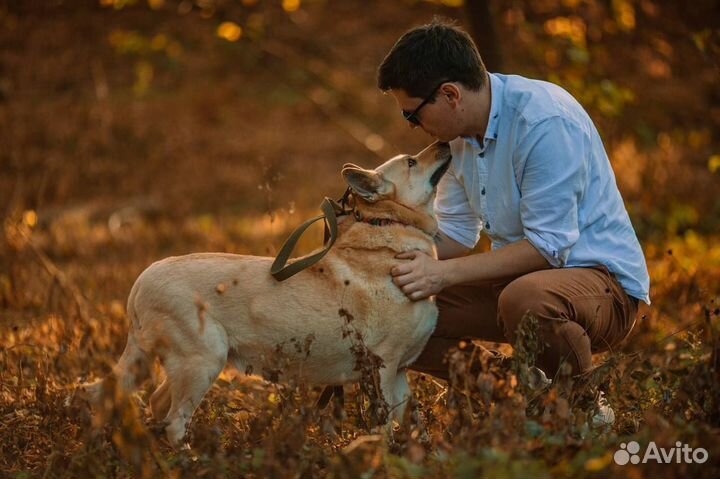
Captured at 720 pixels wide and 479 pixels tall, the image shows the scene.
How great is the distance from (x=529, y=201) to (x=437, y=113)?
67cm

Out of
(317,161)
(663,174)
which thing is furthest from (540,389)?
(317,161)

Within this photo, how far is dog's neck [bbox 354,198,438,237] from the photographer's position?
4797 millimetres

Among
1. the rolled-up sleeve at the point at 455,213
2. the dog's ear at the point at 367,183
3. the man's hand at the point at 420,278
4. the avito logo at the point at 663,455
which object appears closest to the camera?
the avito logo at the point at 663,455

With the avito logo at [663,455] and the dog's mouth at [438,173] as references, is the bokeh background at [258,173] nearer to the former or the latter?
the avito logo at [663,455]

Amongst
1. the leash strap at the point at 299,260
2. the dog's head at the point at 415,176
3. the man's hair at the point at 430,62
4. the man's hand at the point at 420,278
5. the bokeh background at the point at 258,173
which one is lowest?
the bokeh background at the point at 258,173

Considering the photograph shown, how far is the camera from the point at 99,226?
11609mm

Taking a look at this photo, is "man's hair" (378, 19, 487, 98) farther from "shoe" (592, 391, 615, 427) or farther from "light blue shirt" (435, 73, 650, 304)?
"shoe" (592, 391, 615, 427)

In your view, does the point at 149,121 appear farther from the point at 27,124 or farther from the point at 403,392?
the point at 403,392

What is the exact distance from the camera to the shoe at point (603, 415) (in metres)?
4.12

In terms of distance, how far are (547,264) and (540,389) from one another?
0.81 metres

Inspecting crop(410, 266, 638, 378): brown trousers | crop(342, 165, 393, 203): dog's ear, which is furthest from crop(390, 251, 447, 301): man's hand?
crop(342, 165, 393, 203): dog's ear

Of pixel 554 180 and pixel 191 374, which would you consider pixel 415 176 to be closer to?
pixel 554 180

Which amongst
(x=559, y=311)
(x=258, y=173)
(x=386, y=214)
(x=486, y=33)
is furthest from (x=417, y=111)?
(x=258, y=173)

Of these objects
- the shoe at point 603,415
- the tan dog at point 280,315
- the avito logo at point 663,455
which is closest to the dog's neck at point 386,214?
the tan dog at point 280,315
